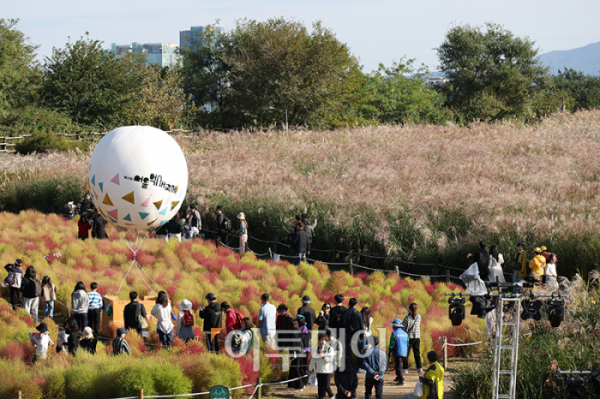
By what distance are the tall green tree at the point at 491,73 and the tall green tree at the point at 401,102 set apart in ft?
9.40

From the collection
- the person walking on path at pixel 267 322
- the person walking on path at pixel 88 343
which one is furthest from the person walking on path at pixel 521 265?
the person walking on path at pixel 88 343

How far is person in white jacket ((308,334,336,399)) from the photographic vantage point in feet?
32.0

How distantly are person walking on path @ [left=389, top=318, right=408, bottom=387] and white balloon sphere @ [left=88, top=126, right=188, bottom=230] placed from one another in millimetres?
5397

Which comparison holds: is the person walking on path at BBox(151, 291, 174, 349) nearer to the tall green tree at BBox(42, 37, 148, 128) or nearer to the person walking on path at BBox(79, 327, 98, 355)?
the person walking on path at BBox(79, 327, 98, 355)

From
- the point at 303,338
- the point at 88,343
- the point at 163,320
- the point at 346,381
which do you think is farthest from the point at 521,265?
the point at 88,343

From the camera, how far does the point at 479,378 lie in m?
10.0

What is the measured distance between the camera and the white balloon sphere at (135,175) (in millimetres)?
11859

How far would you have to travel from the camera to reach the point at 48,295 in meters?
13.6

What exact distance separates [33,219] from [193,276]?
37.2ft

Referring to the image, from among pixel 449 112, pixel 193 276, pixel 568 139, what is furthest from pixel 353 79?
pixel 193 276

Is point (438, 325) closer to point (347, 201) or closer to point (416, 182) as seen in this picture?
point (347, 201)

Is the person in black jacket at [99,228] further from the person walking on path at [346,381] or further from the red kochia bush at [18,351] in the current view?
the person walking on path at [346,381]

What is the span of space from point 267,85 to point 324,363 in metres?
41.2

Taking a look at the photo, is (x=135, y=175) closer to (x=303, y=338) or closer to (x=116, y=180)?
(x=116, y=180)
